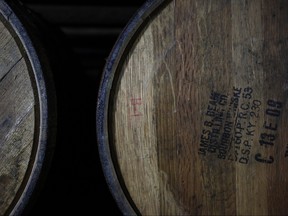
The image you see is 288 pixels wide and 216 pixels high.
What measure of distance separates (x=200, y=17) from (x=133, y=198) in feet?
2.13

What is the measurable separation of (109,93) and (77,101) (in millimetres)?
539

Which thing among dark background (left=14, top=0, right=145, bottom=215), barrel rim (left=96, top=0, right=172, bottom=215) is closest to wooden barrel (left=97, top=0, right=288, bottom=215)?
barrel rim (left=96, top=0, right=172, bottom=215)

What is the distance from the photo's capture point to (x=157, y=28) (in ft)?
4.78

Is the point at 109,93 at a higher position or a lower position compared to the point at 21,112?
higher

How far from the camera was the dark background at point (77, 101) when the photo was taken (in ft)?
5.68

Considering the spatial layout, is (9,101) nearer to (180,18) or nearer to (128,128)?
(128,128)

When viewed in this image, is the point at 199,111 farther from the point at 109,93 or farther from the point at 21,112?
the point at 21,112

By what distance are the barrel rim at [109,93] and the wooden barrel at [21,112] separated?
0.55 feet

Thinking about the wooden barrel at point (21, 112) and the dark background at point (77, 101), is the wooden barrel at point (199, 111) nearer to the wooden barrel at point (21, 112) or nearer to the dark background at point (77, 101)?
the wooden barrel at point (21, 112)

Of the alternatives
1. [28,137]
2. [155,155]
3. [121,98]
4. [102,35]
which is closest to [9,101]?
[28,137]

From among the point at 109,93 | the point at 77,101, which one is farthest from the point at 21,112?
the point at 77,101

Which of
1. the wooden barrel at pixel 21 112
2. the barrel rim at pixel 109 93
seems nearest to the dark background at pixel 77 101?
the wooden barrel at pixel 21 112

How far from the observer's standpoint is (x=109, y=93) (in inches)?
57.4

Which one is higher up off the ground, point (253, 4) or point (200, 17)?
point (253, 4)
